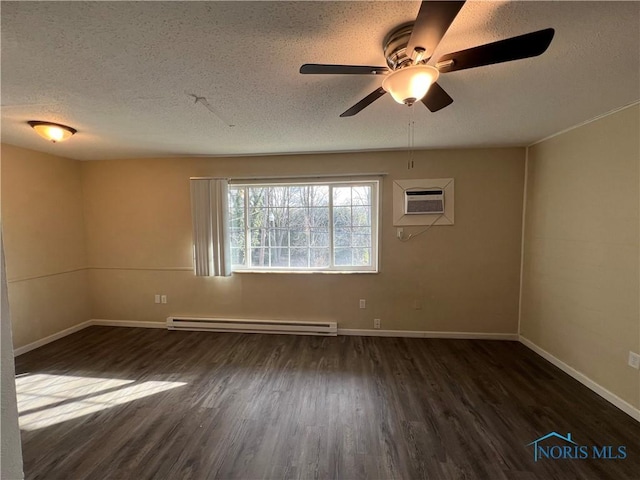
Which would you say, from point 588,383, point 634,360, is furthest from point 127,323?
point 634,360

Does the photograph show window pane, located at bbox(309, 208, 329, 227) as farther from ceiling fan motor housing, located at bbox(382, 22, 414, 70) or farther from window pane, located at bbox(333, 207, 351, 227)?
ceiling fan motor housing, located at bbox(382, 22, 414, 70)

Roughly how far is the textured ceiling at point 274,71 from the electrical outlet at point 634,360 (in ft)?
6.11

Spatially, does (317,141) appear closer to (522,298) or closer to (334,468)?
(334,468)

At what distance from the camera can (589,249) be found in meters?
2.33

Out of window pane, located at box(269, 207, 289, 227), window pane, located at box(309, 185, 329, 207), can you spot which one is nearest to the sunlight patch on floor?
window pane, located at box(269, 207, 289, 227)

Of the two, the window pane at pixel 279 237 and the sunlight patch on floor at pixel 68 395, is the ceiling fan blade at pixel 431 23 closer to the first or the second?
the window pane at pixel 279 237

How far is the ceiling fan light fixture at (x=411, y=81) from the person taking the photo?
124 centimetres

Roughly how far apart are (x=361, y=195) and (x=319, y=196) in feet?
1.77

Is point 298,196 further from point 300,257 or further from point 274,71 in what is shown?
point 274,71

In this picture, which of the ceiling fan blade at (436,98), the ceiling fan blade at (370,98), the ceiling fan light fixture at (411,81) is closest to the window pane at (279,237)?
the ceiling fan blade at (370,98)

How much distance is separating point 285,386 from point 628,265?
2883 mm

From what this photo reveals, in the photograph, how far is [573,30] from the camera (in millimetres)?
1251

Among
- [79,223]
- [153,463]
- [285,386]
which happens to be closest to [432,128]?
[285,386]

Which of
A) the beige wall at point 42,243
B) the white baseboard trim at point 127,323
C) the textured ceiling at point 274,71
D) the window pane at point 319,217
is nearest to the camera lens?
the textured ceiling at point 274,71
